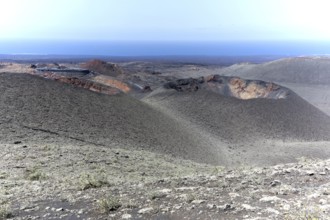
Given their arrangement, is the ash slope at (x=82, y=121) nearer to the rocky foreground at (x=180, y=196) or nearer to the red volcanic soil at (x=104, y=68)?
the rocky foreground at (x=180, y=196)

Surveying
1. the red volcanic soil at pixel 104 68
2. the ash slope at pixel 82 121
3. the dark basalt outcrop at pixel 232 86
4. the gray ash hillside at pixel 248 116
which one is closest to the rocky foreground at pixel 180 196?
the ash slope at pixel 82 121

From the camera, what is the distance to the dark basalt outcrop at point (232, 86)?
3947 centimetres

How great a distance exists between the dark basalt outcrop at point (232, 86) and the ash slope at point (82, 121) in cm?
1433

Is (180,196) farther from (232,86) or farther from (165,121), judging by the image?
(232,86)

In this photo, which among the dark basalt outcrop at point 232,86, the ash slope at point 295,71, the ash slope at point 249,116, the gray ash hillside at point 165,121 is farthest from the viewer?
the ash slope at point 295,71

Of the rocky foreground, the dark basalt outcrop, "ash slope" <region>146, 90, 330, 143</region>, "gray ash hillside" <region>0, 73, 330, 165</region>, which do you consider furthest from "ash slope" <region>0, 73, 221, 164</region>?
the dark basalt outcrop

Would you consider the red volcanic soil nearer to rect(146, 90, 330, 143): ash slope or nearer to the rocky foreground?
rect(146, 90, 330, 143): ash slope

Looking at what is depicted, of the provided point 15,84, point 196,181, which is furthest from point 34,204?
point 15,84

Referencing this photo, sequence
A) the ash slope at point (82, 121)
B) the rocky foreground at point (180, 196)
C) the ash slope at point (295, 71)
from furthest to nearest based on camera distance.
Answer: the ash slope at point (295, 71)
the ash slope at point (82, 121)
the rocky foreground at point (180, 196)

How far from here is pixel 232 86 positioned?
4378 centimetres

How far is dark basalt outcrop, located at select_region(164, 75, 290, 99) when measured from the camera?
Result: 129ft

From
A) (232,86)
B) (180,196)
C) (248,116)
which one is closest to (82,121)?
→ (248,116)

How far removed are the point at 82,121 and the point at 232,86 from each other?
83.7 ft

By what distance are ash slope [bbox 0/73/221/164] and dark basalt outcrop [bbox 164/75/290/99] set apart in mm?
14334
